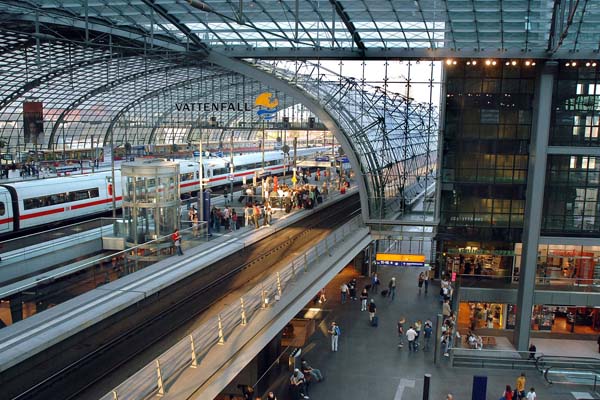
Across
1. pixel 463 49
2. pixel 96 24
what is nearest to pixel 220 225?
pixel 96 24

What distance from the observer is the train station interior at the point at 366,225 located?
1808 cm

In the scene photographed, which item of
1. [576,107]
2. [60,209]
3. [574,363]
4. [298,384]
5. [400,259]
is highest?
[576,107]

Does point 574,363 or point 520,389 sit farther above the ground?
point 520,389

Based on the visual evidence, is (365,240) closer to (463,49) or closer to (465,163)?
(465,163)

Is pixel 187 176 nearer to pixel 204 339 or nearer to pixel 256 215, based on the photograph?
pixel 256 215

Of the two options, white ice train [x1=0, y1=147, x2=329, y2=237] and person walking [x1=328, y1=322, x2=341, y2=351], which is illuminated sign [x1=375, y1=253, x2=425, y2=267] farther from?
white ice train [x1=0, y1=147, x2=329, y2=237]

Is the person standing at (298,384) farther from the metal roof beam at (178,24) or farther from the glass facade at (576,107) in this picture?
the metal roof beam at (178,24)

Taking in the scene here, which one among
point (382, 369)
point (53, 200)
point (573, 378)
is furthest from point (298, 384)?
point (53, 200)

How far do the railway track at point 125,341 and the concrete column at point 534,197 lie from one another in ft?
47.8

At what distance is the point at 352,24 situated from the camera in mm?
29203

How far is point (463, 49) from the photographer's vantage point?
29.8 metres

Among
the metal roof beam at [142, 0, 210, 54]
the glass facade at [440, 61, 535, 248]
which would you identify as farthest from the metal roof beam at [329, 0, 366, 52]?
the metal roof beam at [142, 0, 210, 54]

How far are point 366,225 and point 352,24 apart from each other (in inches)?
454

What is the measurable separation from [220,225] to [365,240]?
8.05m
